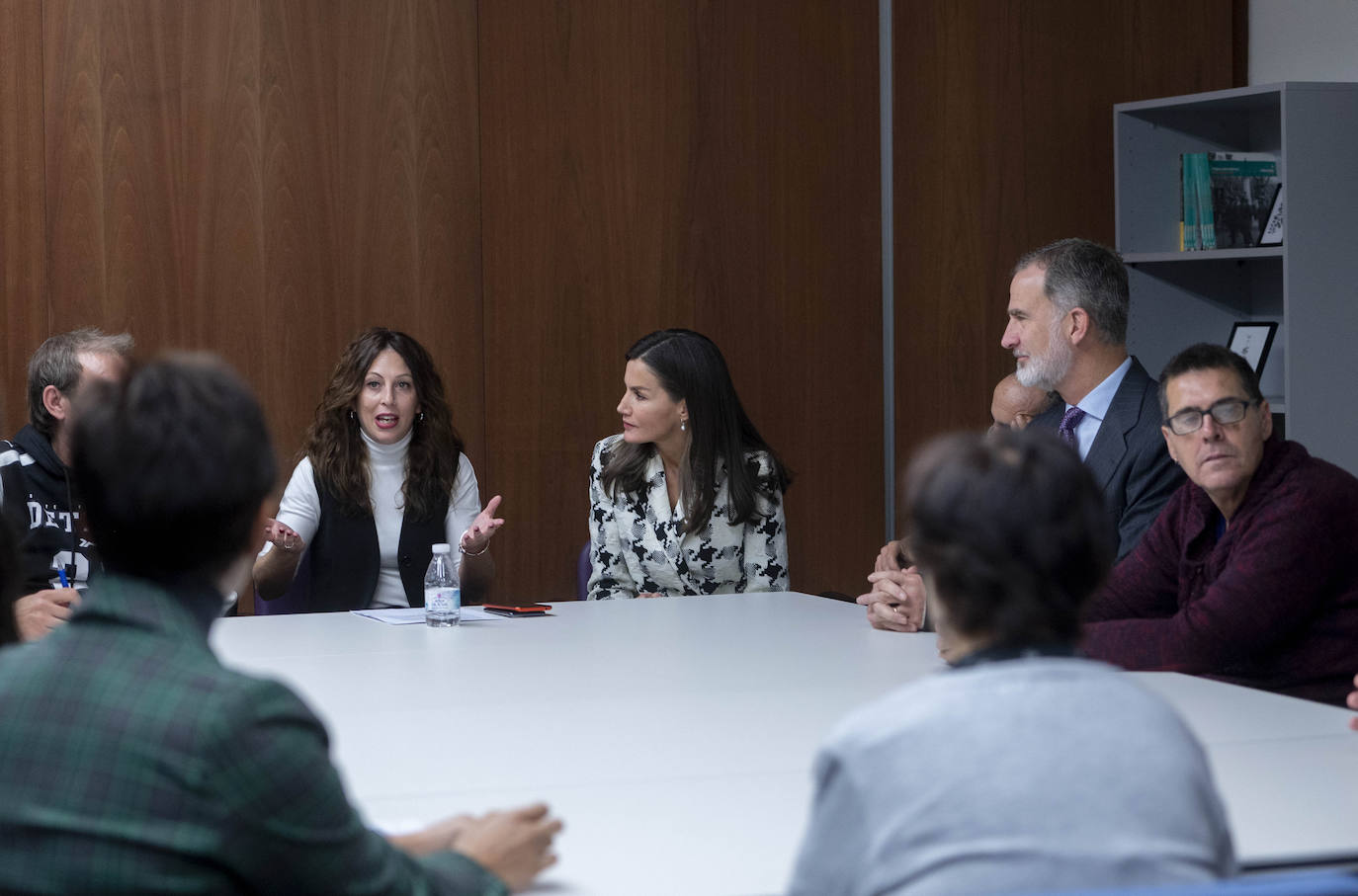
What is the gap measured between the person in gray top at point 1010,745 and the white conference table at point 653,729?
0.40 m

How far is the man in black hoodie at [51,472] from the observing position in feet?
12.0

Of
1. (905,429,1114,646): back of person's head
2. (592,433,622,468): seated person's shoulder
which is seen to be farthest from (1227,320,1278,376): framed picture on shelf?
(905,429,1114,646): back of person's head

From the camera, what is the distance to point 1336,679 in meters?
2.64

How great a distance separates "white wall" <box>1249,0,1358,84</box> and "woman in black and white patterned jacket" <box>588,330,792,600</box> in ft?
9.71

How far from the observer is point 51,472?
3838 millimetres

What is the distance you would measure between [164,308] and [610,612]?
6.78 feet

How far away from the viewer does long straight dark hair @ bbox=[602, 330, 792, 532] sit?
4125 millimetres

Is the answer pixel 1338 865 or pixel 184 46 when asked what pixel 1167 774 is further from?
pixel 184 46

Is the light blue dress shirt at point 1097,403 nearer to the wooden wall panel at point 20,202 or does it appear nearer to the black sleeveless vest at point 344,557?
the black sleeveless vest at point 344,557

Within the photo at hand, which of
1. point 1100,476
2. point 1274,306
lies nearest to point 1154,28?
point 1274,306

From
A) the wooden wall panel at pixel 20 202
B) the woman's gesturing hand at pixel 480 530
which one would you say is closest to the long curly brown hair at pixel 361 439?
the woman's gesturing hand at pixel 480 530

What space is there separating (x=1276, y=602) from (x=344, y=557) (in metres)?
2.57

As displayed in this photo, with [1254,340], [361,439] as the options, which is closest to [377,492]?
[361,439]

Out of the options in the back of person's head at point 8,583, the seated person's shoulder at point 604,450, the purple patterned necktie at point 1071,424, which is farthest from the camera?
the seated person's shoulder at point 604,450
